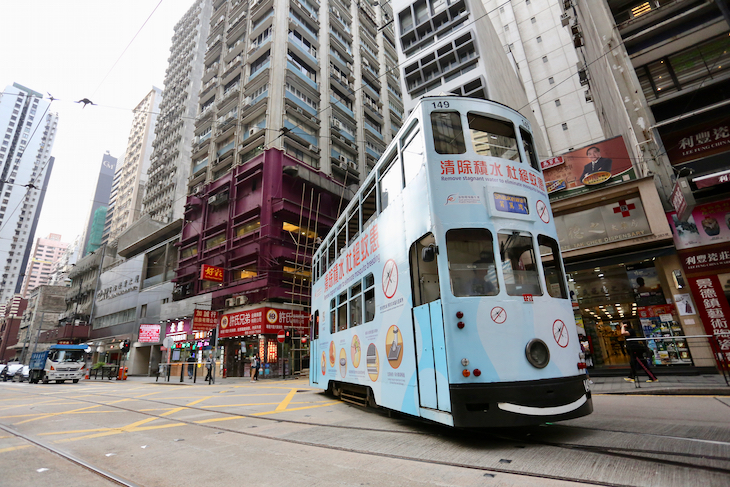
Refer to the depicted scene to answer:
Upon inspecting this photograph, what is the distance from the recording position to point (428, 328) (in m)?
4.98

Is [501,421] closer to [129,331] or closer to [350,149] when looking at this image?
Answer: [350,149]

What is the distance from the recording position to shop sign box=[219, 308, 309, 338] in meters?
24.4

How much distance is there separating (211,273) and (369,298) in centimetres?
2343

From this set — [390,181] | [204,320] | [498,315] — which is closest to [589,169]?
[390,181]

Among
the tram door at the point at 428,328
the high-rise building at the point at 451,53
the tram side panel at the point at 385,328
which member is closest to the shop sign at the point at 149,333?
the high-rise building at the point at 451,53

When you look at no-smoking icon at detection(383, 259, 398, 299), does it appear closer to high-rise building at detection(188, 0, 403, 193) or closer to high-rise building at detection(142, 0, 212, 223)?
high-rise building at detection(188, 0, 403, 193)

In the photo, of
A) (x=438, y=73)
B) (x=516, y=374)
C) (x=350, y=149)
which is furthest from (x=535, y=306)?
(x=350, y=149)

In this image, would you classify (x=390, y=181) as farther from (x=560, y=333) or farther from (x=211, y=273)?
(x=211, y=273)

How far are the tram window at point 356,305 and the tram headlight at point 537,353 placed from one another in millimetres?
3832

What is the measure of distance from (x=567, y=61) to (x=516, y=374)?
41.8 meters

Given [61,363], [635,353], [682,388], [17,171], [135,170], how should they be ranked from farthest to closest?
1. [17,171]
2. [135,170]
3. [61,363]
4. [635,353]
5. [682,388]

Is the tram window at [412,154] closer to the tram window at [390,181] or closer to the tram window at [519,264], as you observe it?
the tram window at [390,181]

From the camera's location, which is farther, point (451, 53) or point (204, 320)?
point (451, 53)

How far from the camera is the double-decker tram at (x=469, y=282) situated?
14.5ft
